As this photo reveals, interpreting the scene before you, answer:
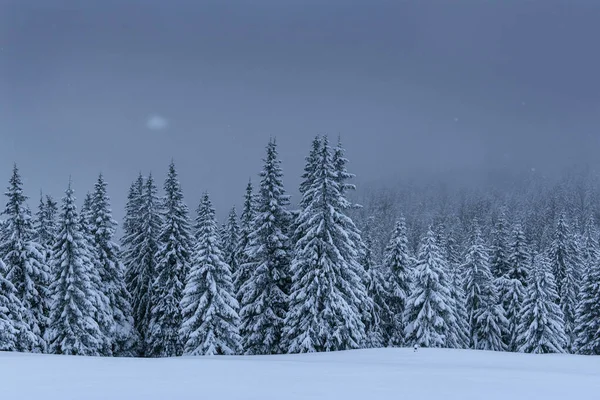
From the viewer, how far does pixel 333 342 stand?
24984 millimetres

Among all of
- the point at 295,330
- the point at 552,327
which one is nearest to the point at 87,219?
the point at 295,330

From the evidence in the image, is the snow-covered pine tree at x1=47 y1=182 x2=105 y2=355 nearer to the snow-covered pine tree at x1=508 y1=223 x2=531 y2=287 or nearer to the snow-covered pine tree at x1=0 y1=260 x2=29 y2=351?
the snow-covered pine tree at x1=0 y1=260 x2=29 y2=351

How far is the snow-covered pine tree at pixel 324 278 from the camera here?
81.1 feet

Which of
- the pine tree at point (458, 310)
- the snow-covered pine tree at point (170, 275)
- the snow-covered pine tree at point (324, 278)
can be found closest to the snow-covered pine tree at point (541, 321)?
the pine tree at point (458, 310)

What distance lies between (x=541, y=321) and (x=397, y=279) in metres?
11.8

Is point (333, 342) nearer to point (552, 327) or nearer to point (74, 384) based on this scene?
point (74, 384)

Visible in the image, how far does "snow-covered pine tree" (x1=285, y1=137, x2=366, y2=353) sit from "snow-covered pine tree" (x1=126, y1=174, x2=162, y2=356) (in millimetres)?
14702

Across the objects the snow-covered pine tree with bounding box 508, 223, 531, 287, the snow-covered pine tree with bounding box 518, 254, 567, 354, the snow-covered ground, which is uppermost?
the snow-covered pine tree with bounding box 508, 223, 531, 287

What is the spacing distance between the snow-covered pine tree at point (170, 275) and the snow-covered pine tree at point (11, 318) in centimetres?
906

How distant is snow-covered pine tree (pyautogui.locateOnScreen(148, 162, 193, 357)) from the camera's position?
32000 mm

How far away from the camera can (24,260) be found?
26.8 metres

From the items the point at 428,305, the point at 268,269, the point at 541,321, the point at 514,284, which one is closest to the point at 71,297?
the point at 268,269

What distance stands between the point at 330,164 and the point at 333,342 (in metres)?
11.2

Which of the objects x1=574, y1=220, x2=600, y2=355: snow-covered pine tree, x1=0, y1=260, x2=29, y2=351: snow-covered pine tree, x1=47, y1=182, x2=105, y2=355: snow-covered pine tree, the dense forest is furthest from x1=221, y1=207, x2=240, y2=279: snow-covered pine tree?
x1=574, y1=220, x2=600, y2=355: snow-covered pine tree
